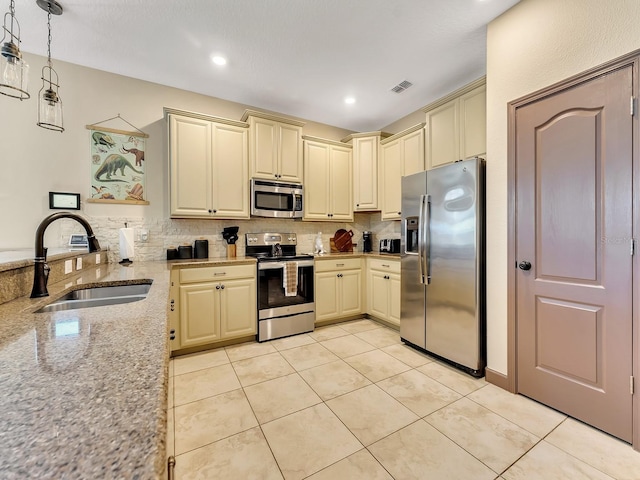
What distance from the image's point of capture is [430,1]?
200 cm

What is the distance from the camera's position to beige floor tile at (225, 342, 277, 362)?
8.82 feet

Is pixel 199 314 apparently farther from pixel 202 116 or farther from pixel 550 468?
pixel 550 468

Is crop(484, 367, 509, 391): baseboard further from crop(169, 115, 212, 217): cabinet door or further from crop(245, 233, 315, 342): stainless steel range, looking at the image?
crop(169, 115, 212, 217): cabinet door

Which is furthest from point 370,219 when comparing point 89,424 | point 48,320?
point 89,424

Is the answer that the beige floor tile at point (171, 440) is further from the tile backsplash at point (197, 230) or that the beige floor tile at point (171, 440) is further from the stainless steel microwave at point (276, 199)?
the stainless steel microwave at point (276, 199)

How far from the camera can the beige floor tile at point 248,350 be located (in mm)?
2688

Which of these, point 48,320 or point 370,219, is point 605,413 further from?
point 370,219

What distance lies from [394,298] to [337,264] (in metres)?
0.81

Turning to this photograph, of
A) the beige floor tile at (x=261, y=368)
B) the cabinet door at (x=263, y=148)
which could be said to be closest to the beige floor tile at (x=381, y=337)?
the beige floor tile at (x=261, y=368)

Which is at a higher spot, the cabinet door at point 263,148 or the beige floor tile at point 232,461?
the cabinet door at point 263,148

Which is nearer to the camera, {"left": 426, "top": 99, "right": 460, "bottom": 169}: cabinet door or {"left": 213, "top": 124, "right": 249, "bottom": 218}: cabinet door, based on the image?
{"left": 426, "top": 99, "right": 460, "bottom": 169}: cabinet door

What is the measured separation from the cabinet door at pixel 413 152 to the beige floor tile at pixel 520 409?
2.29 m

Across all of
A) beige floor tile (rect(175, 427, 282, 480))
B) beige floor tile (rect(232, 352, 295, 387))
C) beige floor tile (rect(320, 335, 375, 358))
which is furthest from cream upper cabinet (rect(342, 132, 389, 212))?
beige floor tile (rect(175, 427, 282, 480))

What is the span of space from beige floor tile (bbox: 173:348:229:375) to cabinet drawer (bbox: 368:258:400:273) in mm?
2007
